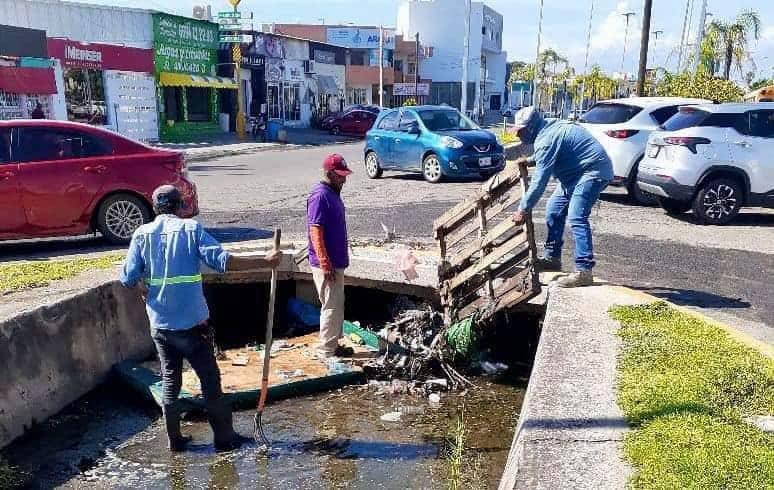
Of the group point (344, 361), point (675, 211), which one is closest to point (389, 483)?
point (344, 361)

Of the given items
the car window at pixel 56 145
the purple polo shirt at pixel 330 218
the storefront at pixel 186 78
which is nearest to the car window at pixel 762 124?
the purple polo shirt at pixel 330 218

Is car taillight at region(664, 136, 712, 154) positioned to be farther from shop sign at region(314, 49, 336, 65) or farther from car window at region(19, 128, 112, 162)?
shop sign at region(314, 49, 336, 65)

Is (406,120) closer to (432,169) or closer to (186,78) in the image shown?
(432,169)

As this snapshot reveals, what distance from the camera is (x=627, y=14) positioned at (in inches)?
2616

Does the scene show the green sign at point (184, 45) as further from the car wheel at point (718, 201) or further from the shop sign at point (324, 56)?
the car wheel at point (718, 201)

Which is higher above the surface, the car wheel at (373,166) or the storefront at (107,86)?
the storefront at (107,86)

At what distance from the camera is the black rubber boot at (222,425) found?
15.1 ft

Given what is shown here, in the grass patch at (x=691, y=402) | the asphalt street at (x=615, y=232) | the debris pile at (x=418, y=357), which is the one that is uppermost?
the grass patch at (x=691, y=402)

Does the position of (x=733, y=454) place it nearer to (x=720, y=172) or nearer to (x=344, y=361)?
(x=344, y=361)

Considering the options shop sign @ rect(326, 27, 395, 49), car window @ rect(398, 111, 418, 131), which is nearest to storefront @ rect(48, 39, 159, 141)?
car window @ rect(398, 111, 418, 131)

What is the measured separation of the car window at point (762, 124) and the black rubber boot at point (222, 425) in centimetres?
874

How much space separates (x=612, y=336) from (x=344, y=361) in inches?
91.9

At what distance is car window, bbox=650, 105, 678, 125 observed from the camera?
38.2ft

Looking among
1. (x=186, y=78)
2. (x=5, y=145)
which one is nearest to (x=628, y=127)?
(x=5, y=145)
